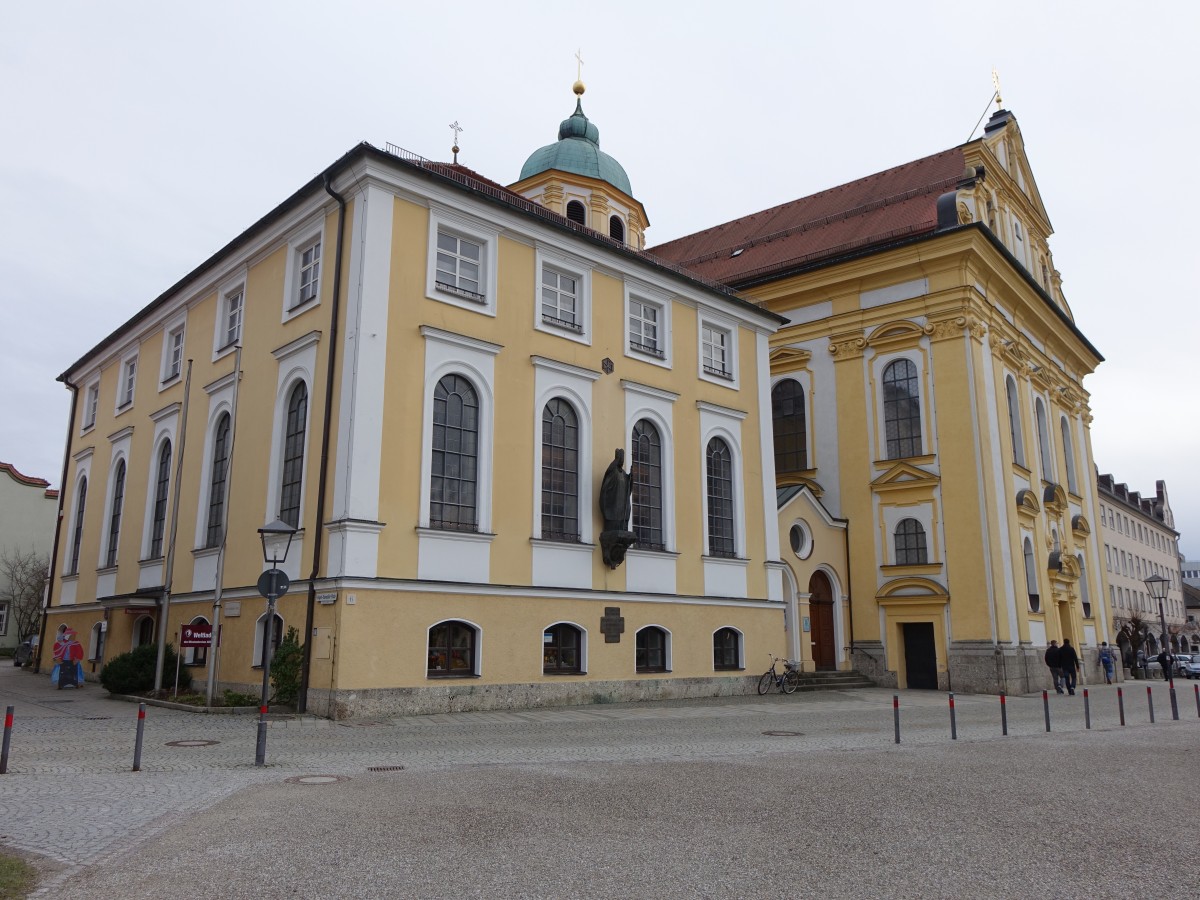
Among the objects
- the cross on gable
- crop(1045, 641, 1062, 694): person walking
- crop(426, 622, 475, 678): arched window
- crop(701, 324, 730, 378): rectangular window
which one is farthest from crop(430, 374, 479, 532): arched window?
crop(1045, 641, 1062, 694): person walking

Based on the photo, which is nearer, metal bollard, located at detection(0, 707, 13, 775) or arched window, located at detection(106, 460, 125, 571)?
metal bollard, located at detection(0, 707, 13, 775)

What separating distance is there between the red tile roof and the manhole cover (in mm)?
25678

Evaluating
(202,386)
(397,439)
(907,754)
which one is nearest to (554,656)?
(397,439)

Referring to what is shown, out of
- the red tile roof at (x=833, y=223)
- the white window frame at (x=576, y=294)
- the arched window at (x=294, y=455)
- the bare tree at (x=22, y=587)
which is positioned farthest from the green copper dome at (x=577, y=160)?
the bare tree at (x=22, y=587)

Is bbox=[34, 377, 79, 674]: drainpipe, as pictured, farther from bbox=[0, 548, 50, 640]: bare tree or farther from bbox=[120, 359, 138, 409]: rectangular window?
bbox=[0, 548, 50, 640]: bare tree

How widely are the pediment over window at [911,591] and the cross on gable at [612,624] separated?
11.3 meters

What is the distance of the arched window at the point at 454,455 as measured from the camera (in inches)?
731

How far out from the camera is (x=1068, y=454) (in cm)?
3794

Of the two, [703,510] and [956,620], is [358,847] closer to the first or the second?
[703,510]

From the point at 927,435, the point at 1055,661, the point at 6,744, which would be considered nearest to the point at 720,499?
the point at 927,435

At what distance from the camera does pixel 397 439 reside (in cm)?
1786

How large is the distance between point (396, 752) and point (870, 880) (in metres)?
7.58

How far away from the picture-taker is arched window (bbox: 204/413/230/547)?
21531 millimetres

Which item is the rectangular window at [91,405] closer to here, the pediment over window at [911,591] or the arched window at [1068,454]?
the pediment over window at [911,591]
